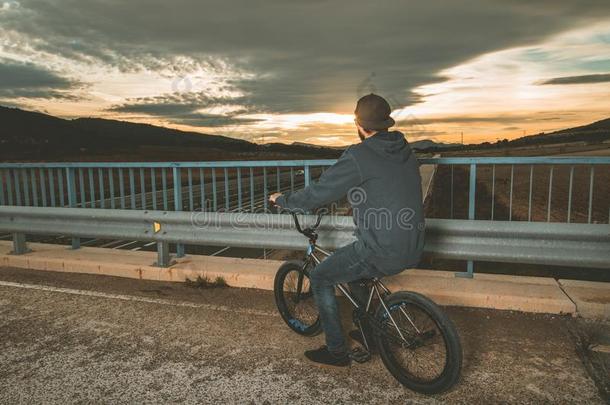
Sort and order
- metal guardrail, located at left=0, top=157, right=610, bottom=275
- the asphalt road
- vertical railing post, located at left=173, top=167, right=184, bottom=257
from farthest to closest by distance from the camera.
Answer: vertical railing post, located at left=173, top=167, right=184, bottom=257
metal guardrail, located at left=0, top=157, right=610, bottom=275
the asphalt road

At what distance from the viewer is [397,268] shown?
3.25 metres

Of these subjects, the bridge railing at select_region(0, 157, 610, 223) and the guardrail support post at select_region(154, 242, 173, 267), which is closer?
the bridge railing at select_region(0, 157, 610, 223)

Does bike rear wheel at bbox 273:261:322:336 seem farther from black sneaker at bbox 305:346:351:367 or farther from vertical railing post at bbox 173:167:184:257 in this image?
vertical railing post at bbox 173:167:184:257

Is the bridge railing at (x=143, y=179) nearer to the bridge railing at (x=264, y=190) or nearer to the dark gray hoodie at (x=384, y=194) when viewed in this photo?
the bridge railing at (x=264, y=190)

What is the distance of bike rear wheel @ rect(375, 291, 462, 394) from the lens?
122 inches

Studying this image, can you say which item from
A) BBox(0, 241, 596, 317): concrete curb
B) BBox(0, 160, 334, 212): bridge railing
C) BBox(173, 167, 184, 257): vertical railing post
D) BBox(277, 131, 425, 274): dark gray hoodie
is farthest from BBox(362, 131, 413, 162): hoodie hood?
BBox(173, 167, 184, 257): vertical railing post

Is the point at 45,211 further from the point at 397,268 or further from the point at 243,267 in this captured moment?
the point at 397,268

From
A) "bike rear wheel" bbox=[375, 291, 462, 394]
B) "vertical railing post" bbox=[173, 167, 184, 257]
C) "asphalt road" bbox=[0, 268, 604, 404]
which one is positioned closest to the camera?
"bike rear wheel" bbox=[375, 291, 462, 394]

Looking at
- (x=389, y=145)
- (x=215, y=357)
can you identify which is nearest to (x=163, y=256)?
(x=215, y=357)

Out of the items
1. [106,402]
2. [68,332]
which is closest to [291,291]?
[106,402]

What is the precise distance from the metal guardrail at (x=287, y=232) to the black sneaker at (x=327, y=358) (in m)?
1.64

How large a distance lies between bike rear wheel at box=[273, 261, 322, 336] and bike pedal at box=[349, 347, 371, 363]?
57 cm

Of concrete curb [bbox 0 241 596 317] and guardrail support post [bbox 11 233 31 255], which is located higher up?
guardrail support post [bbox 11 233 31 255]

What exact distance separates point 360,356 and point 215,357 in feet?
3.87
